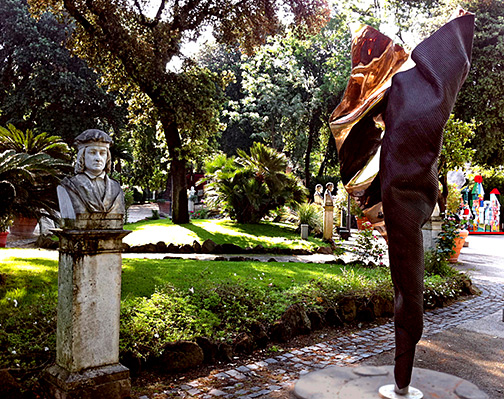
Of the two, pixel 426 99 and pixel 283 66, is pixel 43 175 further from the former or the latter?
pixel 283 66

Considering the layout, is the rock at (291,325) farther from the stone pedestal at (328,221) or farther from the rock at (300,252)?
the stone pedestal at (328,221)

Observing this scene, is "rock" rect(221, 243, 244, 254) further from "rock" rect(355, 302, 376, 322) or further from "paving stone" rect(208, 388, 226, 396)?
"paving stone" rect(208, 388, 226, 396)

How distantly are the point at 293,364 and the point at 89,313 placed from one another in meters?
2.27

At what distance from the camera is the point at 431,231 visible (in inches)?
471

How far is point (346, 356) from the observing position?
5.41 m

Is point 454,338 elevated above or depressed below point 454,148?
below

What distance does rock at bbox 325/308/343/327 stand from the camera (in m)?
6.63

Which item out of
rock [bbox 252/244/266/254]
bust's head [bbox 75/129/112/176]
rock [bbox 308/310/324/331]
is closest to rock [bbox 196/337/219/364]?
rock [bbox 308/310/324/331]

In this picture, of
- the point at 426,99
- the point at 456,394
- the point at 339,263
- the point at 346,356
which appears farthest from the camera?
the point at 339,263

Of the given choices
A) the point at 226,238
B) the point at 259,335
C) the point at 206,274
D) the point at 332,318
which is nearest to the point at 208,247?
the point at 226,238

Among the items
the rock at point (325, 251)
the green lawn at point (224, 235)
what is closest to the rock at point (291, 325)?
the green lawn at point (224, 235)

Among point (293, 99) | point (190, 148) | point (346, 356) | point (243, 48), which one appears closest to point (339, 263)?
point (346, 356)

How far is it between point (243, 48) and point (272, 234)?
644 centimetres

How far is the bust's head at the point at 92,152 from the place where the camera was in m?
4.17
